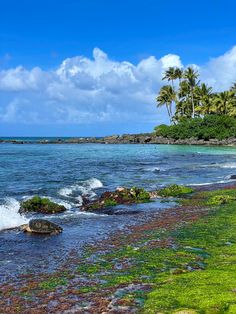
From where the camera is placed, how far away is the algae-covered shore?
10.1m

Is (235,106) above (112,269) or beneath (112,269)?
above

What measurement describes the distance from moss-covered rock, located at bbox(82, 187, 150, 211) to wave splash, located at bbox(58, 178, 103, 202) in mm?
2265

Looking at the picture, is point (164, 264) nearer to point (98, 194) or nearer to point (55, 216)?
point (55, 216)

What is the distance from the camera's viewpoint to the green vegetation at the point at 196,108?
382 feet

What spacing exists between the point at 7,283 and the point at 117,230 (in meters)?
7.82

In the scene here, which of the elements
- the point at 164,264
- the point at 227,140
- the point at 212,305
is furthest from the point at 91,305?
the point at 227,140

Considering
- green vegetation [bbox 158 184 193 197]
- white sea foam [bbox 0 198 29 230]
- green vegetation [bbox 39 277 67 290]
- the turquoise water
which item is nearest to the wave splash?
the turquoise water

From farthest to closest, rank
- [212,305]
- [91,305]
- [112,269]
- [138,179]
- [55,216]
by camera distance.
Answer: [138,179] < [55,216] < [112,269] < [91,305] < [212,305]

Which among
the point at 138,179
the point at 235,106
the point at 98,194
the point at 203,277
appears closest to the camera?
the point at 203,277

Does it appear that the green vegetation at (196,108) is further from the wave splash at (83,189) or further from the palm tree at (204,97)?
the wave splash at (83,189)

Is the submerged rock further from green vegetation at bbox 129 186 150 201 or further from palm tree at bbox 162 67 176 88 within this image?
palm tree at bbox 162 67 176 88

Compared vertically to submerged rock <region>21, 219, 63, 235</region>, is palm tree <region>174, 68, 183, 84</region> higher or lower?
higher

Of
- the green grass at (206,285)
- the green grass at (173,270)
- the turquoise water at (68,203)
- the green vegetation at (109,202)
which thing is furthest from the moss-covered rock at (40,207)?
the green grass at (206,285)

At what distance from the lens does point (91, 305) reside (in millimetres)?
10312
